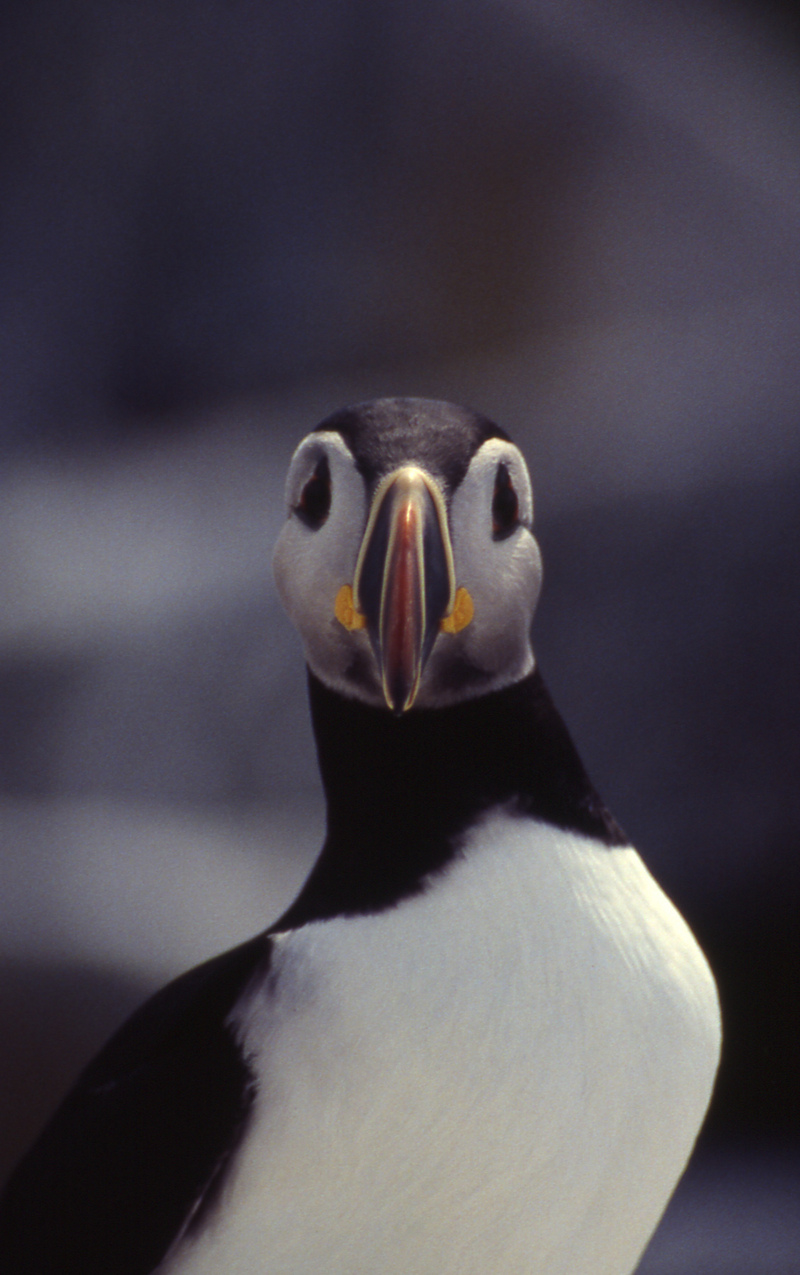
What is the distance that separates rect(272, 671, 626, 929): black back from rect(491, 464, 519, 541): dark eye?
0.11 meters

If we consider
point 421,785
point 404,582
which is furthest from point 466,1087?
point 404,582

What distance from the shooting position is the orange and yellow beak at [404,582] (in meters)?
0.76

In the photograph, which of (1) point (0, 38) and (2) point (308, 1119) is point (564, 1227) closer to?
(2) point (308, 1119)

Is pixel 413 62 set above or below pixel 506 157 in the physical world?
above

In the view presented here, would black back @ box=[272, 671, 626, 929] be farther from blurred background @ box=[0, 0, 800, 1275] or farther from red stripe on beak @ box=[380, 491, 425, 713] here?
blurred background @ box=[0, 0, 800, 1275]

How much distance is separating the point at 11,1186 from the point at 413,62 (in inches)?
79.9

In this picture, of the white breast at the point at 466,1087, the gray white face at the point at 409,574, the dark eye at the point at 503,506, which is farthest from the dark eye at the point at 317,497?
the white breast at the point at 466,1087

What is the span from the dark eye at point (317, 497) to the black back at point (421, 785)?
0.11m

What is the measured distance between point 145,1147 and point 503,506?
1.60 ft

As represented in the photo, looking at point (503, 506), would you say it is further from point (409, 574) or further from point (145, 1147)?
point (145, 1147)

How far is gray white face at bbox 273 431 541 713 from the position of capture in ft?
2.49

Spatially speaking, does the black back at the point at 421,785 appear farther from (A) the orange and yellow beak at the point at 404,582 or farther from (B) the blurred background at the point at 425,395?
(B) the blurred background at the point at 425,395

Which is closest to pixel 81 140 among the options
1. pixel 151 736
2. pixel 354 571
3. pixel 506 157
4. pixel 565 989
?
pixel 506 157

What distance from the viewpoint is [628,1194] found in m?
0.84
